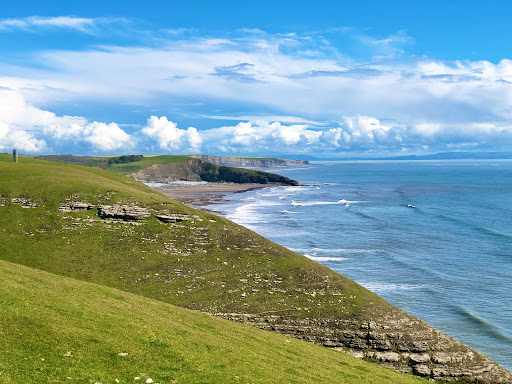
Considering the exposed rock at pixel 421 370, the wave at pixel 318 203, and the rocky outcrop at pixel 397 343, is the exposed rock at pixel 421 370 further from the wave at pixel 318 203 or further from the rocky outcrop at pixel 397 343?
the wave at pixel 318 203

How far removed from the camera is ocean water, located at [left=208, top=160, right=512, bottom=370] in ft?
194

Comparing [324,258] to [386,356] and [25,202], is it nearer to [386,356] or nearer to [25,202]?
[386,356]

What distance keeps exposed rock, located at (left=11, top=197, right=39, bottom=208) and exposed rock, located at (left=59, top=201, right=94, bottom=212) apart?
12.5 feet

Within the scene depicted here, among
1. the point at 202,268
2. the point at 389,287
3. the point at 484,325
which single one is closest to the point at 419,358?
the point at 484,325

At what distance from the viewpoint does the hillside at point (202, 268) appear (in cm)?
4350

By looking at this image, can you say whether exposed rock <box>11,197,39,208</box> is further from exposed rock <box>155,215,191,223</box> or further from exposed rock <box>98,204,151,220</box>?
exposed rock <box>155,215,191,223</box>

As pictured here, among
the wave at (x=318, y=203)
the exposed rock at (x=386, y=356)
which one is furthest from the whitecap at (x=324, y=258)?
the wave at (x=318, y=203)

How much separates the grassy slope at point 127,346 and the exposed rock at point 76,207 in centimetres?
2532

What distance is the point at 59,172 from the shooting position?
2901 inches

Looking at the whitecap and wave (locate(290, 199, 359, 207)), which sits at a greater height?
wave (locate(290, 199, 359, 207))

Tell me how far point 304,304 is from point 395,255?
159ft

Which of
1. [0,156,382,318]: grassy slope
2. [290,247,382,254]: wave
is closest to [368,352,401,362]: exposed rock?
[0,156,382,318]: grassy slope

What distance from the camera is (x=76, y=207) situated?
6153 centimetres

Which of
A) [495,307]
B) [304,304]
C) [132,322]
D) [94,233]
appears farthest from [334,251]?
[132,322]
